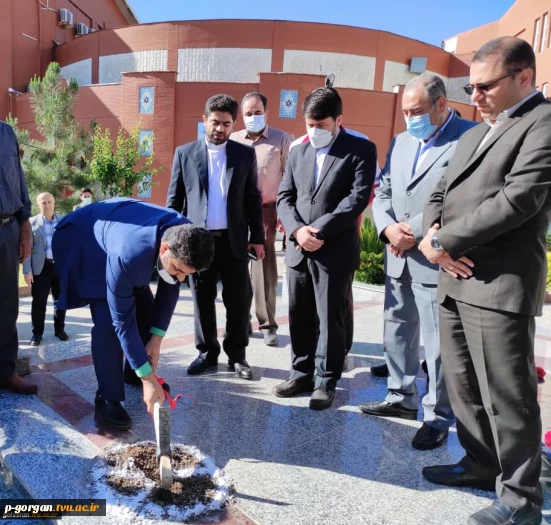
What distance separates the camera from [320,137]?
2795 millimetres

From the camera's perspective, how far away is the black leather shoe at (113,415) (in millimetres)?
2457

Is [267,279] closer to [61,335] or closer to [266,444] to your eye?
[266,444]

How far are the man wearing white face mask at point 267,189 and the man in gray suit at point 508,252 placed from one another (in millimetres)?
2289

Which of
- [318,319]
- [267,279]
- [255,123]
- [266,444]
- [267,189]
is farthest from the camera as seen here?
[267,279]

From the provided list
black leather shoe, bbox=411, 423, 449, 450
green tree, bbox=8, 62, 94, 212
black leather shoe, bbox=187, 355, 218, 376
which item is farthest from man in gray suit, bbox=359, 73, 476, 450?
green tree, bbox=8, 62, 94, 212

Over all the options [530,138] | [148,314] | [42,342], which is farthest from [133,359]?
[42,342]

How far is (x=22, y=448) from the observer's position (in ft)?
7.27

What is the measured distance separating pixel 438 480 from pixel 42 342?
12.1ft

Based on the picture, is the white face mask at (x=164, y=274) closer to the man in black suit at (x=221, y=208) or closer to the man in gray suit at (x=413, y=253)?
the man in black suit at (x=221, y=208)

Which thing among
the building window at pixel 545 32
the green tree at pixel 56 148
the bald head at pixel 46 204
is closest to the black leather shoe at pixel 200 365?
the bald head at pixel 46 204

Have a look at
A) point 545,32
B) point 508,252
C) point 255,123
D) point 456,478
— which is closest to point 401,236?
point 508,252

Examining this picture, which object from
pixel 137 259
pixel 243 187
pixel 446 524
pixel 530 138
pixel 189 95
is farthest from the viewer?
pixel 189 95

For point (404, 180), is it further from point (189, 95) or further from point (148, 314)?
point (189, 95)

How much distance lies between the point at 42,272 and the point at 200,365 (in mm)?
2261
